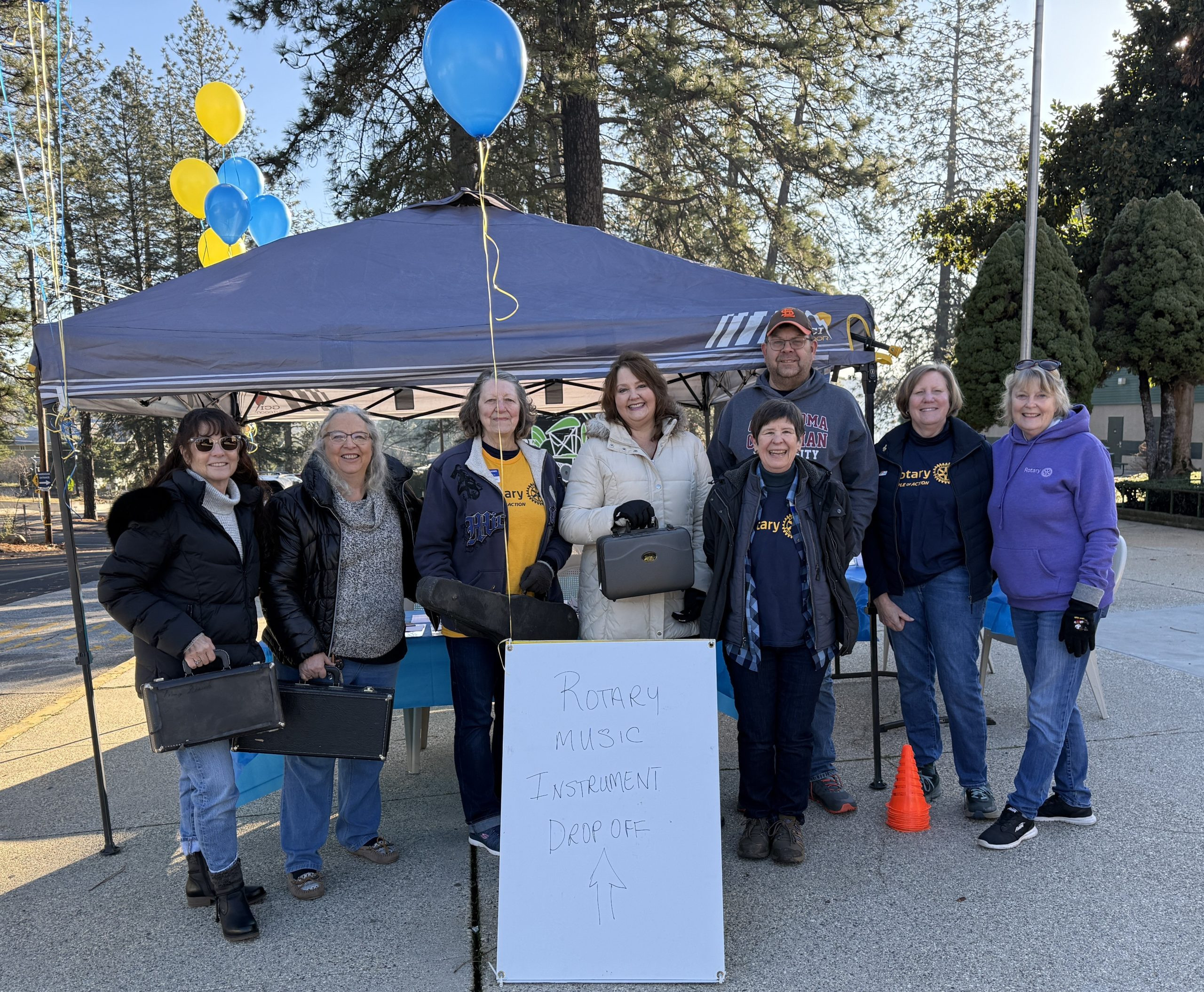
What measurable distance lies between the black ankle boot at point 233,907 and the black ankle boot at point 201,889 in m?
0.15

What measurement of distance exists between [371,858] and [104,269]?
2622 cm

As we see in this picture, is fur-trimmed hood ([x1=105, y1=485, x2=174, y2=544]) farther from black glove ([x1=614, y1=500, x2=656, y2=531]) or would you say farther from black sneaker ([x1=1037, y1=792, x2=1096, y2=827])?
black sneaker ([x1=1037, y1=792, x2=1096, y2=827])

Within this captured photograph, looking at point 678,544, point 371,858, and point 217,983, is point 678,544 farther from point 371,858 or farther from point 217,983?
point 217,983

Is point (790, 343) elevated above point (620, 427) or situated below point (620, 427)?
above

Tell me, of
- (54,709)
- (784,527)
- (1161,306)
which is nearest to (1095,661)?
(784,527)

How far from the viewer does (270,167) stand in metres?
9.73

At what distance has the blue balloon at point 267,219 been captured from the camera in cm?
769

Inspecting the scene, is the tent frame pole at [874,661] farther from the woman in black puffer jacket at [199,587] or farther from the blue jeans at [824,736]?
the woman in black puffer jacket at [199,587]

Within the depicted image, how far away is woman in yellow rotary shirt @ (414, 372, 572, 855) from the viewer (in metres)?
3.05

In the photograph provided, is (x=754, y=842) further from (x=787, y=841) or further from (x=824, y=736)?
(x=824, y=736)

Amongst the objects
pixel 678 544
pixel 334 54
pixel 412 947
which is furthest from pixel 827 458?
pixel 334 54

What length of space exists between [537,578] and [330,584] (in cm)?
73

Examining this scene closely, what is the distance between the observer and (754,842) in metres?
3.10

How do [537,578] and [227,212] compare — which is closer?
[537,578]
